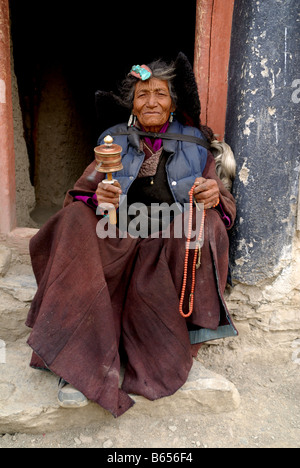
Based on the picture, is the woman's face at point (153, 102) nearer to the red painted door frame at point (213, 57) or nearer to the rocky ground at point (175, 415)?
the red painted door frame at point (213, 57)

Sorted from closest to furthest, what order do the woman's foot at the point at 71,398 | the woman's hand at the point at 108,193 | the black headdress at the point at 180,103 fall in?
1. the woman's foot at the point at 71,398
2. the woman's hand at the point at 108,193
3. the black headdress at the point at 180,103

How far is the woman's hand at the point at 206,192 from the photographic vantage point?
7.04 feet

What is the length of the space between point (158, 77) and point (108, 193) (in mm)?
869

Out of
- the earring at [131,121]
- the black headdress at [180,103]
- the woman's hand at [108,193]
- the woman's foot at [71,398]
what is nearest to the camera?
the woman's foot at [71,398]

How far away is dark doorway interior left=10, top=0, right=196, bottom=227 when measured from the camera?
4387 millimetres

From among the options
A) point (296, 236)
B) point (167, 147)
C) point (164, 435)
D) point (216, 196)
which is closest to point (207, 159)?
point (167, 147)

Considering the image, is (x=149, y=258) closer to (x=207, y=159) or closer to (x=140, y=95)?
(x=207, y=159)

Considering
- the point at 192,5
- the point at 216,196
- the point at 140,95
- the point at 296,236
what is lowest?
the point at 296,236

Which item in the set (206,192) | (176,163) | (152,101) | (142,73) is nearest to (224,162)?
(176,163)

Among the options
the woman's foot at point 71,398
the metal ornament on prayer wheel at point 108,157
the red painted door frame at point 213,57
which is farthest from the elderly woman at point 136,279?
the red painted door frame at point 213,57

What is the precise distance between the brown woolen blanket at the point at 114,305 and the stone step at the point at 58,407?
3.5 inches

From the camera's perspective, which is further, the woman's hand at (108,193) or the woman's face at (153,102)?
the woman's face at (153,102)

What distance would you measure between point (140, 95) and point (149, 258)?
101 cm

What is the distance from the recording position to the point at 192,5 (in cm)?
481
